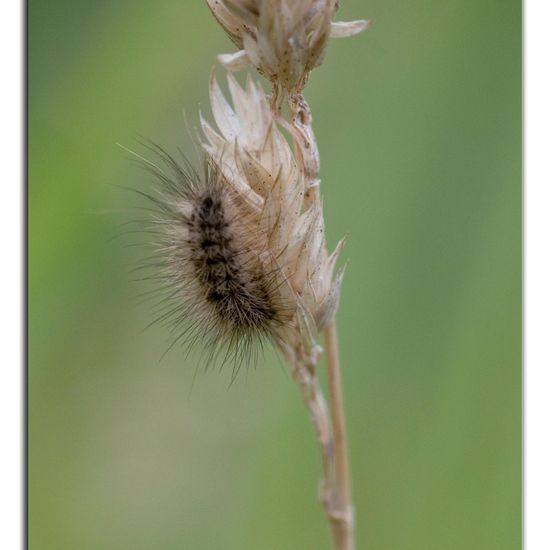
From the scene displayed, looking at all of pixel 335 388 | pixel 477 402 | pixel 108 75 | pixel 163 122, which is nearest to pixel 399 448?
pixel 477 402

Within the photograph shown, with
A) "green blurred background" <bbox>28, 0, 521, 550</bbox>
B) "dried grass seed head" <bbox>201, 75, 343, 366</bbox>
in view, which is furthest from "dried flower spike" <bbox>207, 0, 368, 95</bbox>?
"green blurred background" <bbox>28, 0, 521, 550</bbox>

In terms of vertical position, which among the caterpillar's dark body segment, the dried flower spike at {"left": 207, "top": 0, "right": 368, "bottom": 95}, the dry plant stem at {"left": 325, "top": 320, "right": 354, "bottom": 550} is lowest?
the dry plant stem at {"left": 325, "top": 320, "right": 354, "bottom": 550}

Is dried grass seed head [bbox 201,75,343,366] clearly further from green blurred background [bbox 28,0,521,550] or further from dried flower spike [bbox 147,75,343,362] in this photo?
green blurred background [bbox 28,0,521,550]

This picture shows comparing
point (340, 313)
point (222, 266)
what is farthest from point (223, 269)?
point (340, 313)

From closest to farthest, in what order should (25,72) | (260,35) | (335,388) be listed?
(260,35) → (335,388) → (25,72)

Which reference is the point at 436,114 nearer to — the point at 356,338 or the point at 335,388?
the point at 356,338

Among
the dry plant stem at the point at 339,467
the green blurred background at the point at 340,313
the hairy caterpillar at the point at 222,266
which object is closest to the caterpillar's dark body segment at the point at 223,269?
the hairy caterpillar at the point at 222,266

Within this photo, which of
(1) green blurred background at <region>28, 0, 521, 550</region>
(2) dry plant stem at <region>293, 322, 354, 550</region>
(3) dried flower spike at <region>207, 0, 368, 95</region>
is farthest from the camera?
(1) green blurred background at <region>28, 0, 521, 550</region>

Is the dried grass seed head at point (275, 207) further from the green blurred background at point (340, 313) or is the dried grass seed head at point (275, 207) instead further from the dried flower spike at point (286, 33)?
the green blurred background at point (340, 313)

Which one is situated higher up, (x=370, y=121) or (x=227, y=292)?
(x=370, y=121)
